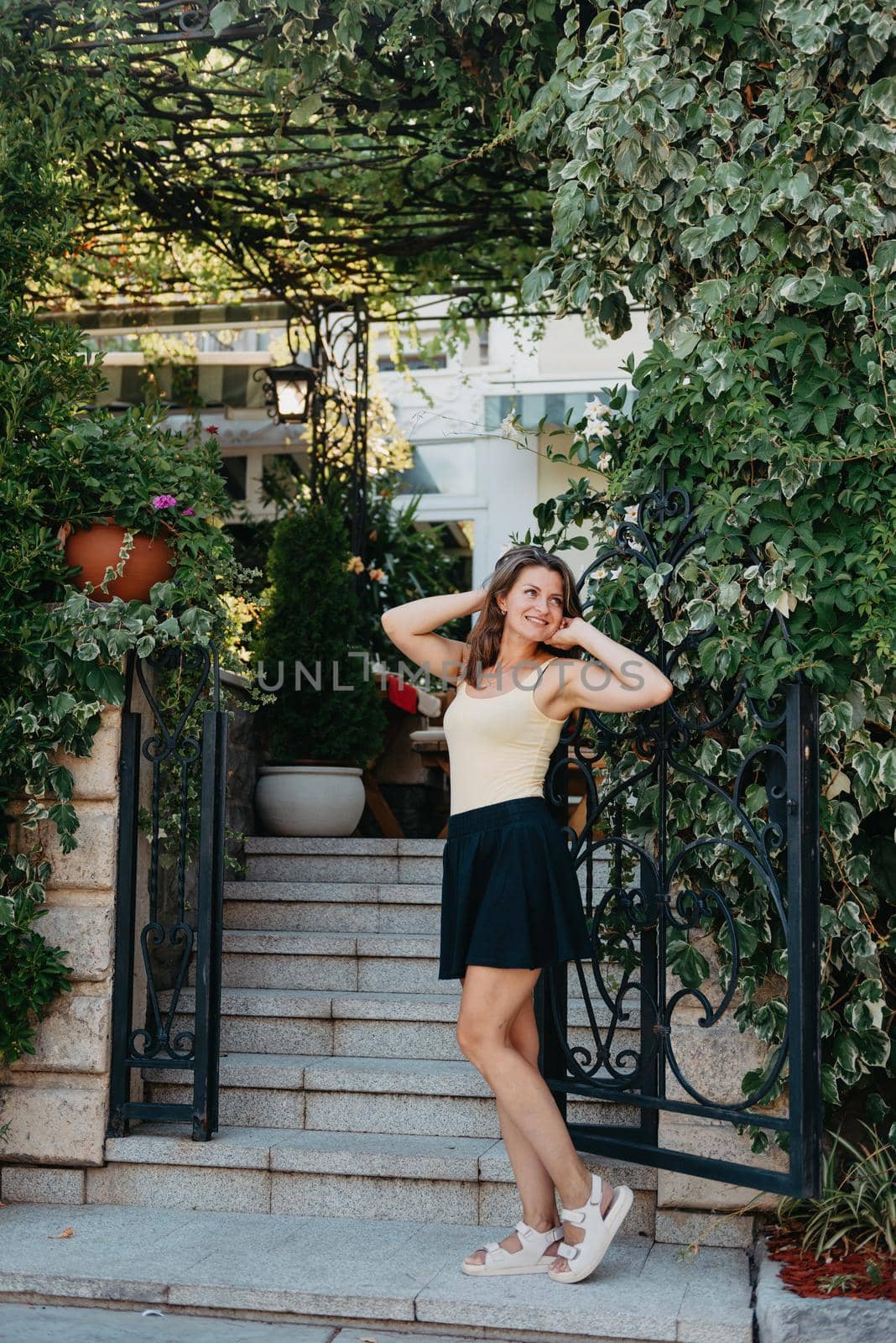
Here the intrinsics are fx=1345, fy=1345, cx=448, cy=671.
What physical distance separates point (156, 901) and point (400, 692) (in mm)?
3217

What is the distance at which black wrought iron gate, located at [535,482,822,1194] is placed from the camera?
318cm

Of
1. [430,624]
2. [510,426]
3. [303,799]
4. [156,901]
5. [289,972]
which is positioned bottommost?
[289,972]

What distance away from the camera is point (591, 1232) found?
127 inches

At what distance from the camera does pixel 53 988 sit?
403 cm

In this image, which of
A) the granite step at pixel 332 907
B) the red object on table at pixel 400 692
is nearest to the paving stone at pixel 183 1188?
the granite step at pixel 332 907

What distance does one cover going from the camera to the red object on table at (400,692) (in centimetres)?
728

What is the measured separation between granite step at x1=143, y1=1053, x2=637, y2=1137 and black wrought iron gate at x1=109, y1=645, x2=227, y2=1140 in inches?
7.5

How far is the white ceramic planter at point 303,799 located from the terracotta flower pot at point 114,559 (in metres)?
2.16

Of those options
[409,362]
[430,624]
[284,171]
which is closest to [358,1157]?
[430,624]

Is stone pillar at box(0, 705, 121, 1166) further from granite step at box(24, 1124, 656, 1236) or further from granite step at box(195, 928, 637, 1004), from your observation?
granite step at box(195, 928, 637, 1004)

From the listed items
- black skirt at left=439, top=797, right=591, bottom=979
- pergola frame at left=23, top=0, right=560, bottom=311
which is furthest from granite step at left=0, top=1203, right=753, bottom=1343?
pergola frame at left=23, top=0, right=560, bottom=311

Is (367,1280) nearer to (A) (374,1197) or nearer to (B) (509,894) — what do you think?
(A) (374,1197)

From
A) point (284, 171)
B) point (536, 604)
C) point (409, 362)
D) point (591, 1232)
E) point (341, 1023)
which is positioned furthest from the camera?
point (409, 362)

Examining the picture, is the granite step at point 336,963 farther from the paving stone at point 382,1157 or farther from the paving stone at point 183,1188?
the paving stone at point 183,1188
